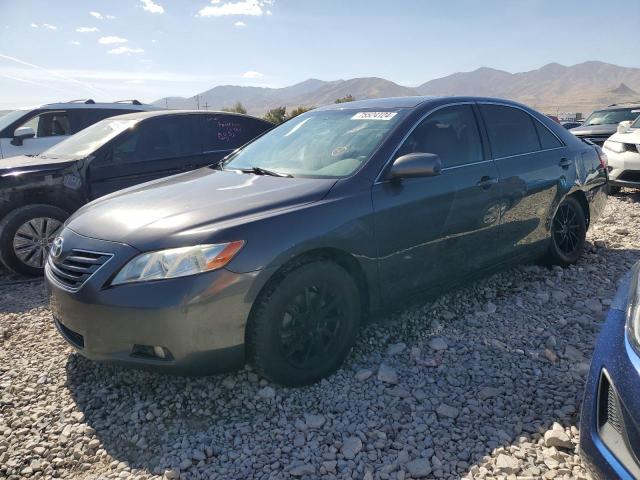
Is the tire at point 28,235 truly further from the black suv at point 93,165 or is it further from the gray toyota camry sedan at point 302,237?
the gray toyota camry sedan at point 302,237

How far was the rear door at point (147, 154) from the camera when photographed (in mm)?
5341

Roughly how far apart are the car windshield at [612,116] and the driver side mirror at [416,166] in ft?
41.7

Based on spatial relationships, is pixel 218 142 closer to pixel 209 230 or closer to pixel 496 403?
pixel 209 230

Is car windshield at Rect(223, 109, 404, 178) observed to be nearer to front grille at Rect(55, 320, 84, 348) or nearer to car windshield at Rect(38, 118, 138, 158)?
front grille at Rect(55, 320, 84, 348)

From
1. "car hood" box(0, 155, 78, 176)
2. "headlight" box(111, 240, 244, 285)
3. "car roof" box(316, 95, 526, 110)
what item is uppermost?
"car roof" box(316, 95, 526, 110)

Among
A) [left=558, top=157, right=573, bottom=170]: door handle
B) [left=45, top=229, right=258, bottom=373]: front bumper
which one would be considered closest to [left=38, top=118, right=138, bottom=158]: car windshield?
[left=45, top=229, right=258, bottom=373]: front bumper

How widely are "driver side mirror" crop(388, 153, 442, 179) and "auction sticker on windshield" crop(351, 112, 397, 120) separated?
0.55 metres

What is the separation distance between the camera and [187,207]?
110 inches

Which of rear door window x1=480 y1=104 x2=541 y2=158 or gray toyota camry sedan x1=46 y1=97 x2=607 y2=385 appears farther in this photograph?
rear door window x1=480 y1=104 x2=541 y2=158

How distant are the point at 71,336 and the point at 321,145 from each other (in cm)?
196

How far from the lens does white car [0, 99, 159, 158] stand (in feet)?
23.8

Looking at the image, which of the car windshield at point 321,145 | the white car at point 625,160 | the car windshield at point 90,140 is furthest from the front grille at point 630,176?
the car windshield at point 90,140

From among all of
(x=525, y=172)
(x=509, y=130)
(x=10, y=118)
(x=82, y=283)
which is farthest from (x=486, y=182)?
(x=10, y=118)

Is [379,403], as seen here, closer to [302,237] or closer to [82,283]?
[302,237]
